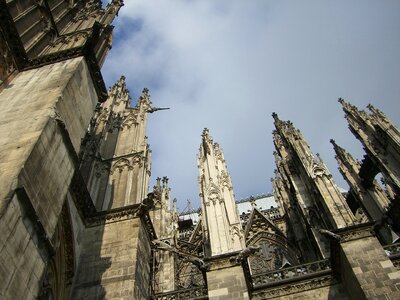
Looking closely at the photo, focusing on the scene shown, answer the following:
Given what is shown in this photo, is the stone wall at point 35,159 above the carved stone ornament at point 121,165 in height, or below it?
below

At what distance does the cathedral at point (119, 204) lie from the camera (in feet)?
23.0

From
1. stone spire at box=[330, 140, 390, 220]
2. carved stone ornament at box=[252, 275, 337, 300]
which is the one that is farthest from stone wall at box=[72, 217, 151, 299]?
stone spire at box=[330, 140, 390, 220]

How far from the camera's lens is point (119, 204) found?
1229 centimetres

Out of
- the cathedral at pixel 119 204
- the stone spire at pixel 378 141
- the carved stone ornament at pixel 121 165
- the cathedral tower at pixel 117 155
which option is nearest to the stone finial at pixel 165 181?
the cathedral at pixel 119 204

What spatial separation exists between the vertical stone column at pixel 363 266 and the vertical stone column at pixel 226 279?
2.64 meters

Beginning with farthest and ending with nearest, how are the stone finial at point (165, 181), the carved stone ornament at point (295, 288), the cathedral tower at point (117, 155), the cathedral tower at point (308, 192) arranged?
1. the stone finial at point (165, 181)
2. the cathedral tower at point (117, 155)
3. the cathedral tower at point (308, 192)
4. the carved stone ornament at point (295, 288)

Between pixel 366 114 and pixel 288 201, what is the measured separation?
568 cm

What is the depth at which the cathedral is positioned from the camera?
701 cm

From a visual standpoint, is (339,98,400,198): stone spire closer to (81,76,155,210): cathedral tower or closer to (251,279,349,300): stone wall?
(251,279,349,300): stone wall

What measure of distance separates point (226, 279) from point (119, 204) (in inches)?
165

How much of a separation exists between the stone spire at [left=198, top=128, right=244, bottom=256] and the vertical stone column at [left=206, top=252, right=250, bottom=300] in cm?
40

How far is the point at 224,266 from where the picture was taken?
10328mm

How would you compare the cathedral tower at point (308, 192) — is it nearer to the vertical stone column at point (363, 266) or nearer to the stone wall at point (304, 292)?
the vertical stone column at point (363, 266)

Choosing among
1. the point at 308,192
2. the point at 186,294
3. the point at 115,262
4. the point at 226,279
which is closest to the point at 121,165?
the point at 115,262
